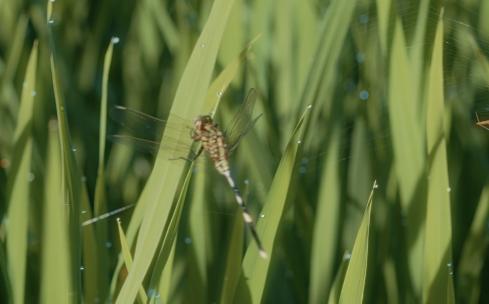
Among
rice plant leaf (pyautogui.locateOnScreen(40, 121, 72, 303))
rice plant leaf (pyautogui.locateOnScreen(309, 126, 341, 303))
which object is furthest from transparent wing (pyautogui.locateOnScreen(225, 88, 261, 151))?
rice plant leaf (pyautogui.locateOnScreen(40, 121, 72, 303))

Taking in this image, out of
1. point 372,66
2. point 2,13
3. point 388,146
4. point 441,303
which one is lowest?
point 441,303

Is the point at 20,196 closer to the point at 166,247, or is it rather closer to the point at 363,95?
the point at 166,247

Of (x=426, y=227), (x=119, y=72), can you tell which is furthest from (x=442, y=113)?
(x=119, y=72)

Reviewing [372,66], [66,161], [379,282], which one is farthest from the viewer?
[372,66]

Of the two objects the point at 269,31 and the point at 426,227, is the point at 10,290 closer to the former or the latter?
the point at 426,227

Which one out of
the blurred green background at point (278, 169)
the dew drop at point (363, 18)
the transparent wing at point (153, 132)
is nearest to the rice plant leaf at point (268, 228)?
the blurred green background at point (278, 169)
